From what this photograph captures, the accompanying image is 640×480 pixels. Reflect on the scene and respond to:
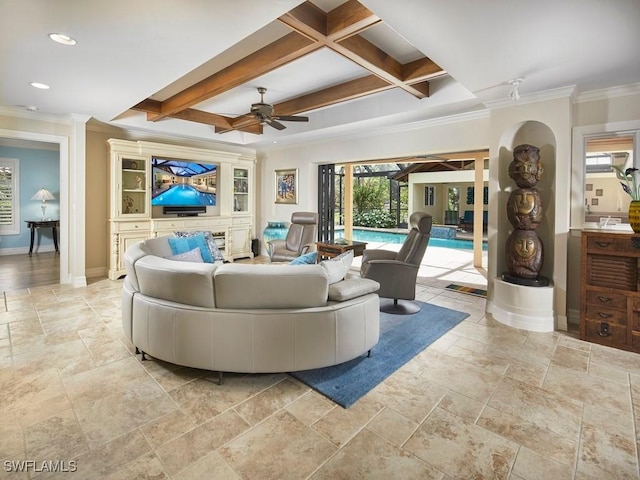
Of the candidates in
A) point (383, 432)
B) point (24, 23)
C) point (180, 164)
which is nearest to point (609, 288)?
point (383, 432)

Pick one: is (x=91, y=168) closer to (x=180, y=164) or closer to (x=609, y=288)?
(x=180, y=164)

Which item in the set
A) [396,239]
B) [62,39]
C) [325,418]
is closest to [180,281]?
[325,418]

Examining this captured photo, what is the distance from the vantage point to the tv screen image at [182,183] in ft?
20.3

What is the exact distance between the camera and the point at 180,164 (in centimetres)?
644

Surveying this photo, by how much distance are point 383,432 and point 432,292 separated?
10.5 ft

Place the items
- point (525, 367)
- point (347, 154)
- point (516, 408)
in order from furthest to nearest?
point (347, 154), point (525, 367), point (516, 408)

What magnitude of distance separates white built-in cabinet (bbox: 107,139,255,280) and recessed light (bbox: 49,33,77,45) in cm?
314

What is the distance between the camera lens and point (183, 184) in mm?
6527

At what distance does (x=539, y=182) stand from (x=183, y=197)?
5.82 meters

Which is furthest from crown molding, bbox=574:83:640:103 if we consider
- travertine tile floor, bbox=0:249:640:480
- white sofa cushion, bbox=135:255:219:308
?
white sofa cushion, bbox=135:255:219:308

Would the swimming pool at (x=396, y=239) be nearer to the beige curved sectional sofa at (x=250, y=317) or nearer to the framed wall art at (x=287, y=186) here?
the framed wall art at (x=287, y=186)

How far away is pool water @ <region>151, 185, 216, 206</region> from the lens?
20.5 feet

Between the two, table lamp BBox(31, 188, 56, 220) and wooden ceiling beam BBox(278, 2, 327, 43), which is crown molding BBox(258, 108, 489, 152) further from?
table lamp BBox(31, 188, 56, 220)

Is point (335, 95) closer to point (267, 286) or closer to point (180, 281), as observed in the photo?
point (267, 286)
